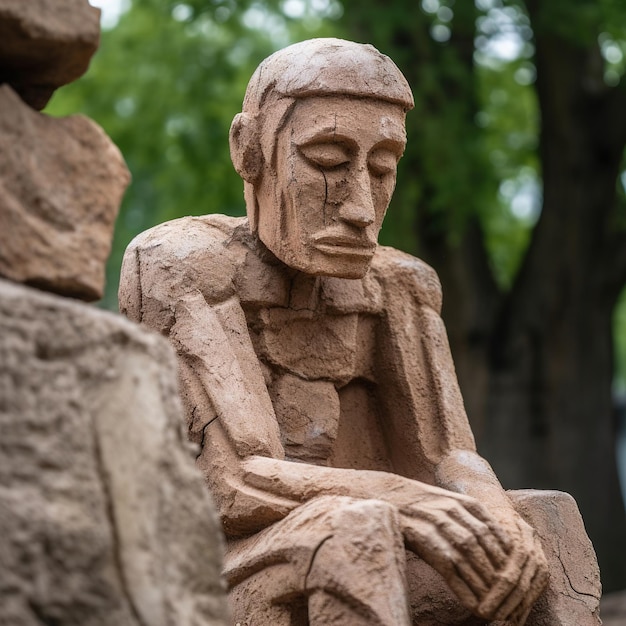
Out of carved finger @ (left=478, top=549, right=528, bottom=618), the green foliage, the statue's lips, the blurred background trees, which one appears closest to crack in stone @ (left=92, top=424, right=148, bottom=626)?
carved finger @ (left=478, top=549, right=528, bottom=618)

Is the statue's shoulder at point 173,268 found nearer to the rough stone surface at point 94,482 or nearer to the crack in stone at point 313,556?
the crack in stone at point 313,556

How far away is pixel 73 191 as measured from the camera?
357cm

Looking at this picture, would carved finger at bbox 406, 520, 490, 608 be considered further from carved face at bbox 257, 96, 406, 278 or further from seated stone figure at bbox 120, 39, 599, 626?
carved face at bbox 257, 96, 406, 278

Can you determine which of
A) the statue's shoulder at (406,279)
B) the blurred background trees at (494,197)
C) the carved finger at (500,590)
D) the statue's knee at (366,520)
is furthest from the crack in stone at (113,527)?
the blurred background trees at (494,197)

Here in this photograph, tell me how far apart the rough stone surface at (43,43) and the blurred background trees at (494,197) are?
6.21m

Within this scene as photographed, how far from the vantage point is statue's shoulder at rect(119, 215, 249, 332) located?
504 centimetres

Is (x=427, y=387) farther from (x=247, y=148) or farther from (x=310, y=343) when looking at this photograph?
(x=247, y=148)

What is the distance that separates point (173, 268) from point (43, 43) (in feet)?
5.39

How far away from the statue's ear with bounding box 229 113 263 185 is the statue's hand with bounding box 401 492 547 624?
1.45 m

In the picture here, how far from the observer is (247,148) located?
5258 millimetres

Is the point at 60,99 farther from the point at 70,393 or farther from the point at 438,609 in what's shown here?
the point at 70,393

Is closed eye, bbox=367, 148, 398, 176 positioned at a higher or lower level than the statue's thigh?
higher

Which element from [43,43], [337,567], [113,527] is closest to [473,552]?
[337,567]

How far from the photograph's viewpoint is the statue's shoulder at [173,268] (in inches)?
198
